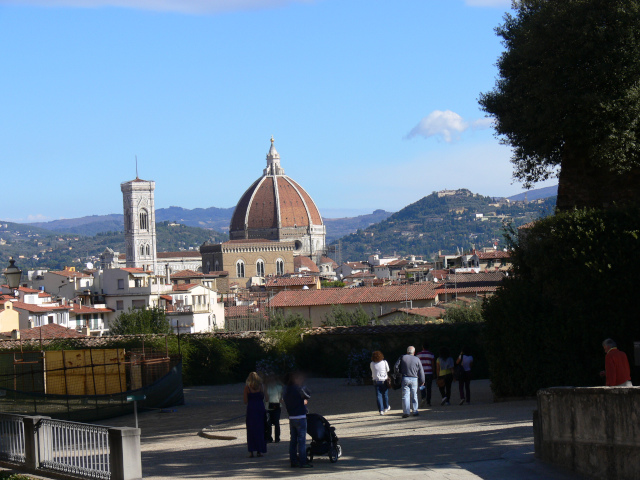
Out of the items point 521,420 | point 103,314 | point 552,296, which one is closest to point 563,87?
point 552,296

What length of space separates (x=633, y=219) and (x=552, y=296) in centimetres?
193

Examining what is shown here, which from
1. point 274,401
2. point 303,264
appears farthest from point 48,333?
point 303,264

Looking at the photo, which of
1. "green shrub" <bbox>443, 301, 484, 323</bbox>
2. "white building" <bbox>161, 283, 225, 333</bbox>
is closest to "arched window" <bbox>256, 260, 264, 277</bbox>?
"white building" <bbox>161, 283, 225, 333</bbox>

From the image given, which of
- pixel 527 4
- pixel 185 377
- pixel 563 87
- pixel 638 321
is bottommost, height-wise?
pixel 185 377

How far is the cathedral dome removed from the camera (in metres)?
167

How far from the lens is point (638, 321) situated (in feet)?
49.1

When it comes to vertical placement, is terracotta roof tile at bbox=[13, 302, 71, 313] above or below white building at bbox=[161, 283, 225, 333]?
above

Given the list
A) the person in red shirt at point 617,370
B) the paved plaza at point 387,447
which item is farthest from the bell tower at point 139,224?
the person in red shirt at point 617,370

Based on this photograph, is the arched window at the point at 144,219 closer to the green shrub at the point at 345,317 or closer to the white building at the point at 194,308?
the white building at the point at 194,308

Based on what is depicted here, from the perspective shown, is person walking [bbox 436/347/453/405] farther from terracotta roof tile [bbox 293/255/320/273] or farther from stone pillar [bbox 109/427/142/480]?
terracotta roof tile [bbox 293/255/320/273]

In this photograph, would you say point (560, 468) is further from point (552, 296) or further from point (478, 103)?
point (478, 103)

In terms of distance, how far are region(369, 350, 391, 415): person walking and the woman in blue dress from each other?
344 centimetres

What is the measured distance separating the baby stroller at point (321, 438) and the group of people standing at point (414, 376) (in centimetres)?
394

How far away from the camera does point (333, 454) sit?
986 cm
